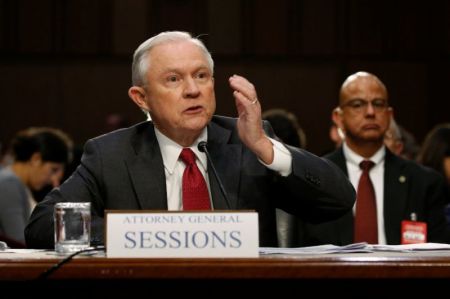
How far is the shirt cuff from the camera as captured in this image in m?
3.04

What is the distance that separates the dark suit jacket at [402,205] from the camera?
474 cm

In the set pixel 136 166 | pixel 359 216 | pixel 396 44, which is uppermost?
pixel 396 44

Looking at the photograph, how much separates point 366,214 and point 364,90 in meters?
0.75

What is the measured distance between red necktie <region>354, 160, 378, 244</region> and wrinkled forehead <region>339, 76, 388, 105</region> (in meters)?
0.50

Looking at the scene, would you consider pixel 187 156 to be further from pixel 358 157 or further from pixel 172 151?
pixel 358 157

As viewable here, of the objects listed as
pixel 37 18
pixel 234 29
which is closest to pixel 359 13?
pixel 234 29

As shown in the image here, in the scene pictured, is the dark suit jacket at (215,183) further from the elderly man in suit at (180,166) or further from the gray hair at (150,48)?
the gray hair at (150,48)

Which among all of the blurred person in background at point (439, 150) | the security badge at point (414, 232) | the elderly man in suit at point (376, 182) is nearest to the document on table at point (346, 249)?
the security badge at point (414, 232)

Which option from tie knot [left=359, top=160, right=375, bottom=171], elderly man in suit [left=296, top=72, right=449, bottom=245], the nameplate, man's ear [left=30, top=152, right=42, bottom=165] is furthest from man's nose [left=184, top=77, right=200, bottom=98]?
man's ear [left=30, top=152, right=42, bottom=165]

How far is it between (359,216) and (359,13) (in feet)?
17.8

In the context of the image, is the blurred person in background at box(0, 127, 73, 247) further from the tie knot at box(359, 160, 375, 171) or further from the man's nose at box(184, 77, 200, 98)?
the man's nose at box(184, 77, 200, 98)

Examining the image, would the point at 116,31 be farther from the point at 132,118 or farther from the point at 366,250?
the point at 366,250

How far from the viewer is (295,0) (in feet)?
32.5

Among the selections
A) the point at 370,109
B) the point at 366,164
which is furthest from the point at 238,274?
the point at 370,109
